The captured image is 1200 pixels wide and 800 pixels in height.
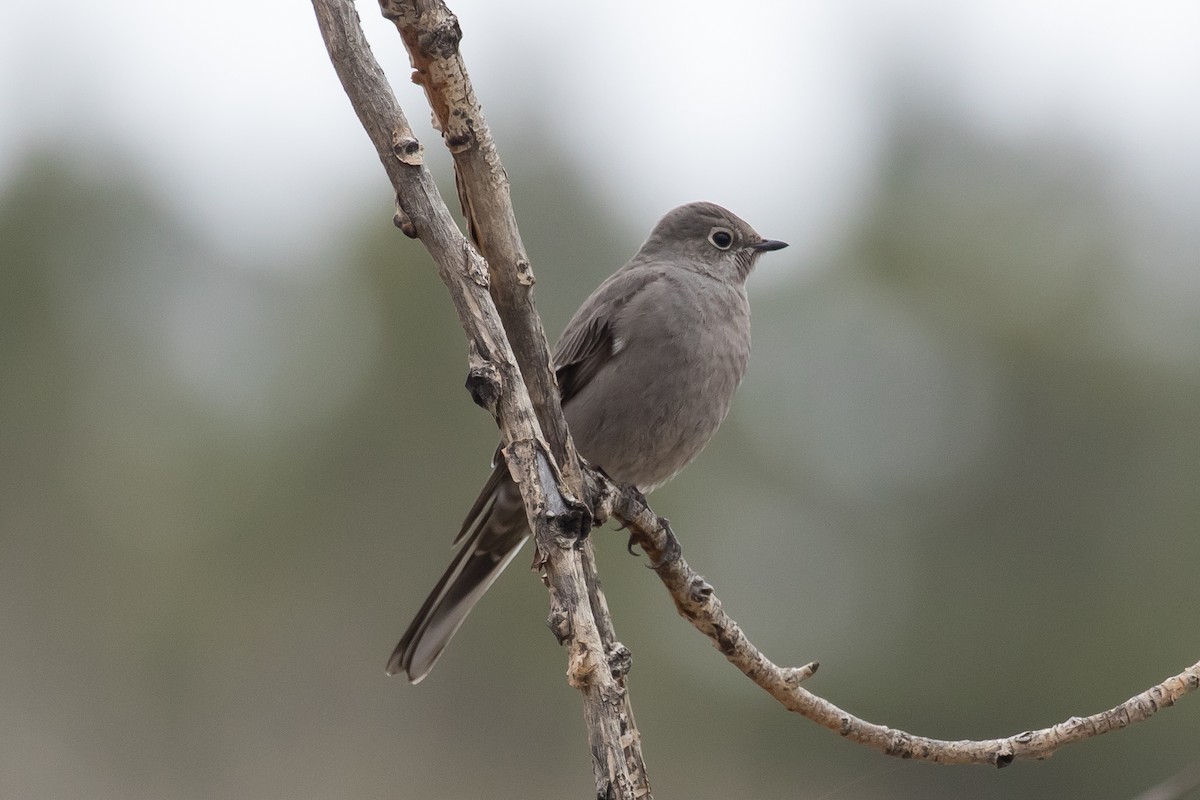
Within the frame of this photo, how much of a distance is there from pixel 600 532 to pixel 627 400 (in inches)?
440

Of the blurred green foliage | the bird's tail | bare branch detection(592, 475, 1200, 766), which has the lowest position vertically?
the blurred green foliage

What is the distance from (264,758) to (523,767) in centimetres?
363

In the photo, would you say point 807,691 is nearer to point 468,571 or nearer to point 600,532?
point 468,571

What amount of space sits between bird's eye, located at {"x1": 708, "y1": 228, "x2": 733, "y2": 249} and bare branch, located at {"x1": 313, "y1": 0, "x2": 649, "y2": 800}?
13.1 ft

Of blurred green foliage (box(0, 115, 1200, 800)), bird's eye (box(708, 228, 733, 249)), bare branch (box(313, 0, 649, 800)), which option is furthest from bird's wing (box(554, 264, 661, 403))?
blurred green foliage (box(0, 115, 1200, 800))

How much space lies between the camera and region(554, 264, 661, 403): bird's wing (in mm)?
6438

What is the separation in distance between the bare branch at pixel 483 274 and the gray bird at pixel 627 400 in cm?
238

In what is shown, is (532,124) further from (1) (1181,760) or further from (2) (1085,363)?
(1) (1181,760)

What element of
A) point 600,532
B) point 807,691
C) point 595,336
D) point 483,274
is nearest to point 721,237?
point 595,336

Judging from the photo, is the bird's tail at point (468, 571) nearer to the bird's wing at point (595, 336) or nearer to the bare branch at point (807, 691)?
the bird's wing at point (595, 336)

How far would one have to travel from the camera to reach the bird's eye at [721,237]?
736 cm

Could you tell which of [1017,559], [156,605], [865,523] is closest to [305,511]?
[156,605]

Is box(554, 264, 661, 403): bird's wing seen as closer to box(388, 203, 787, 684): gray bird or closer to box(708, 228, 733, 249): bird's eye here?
box(388, 203, 787, 684): gray bird

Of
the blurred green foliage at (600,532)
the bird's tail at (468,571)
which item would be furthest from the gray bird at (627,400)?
the blurred green foliage at (600,532)
